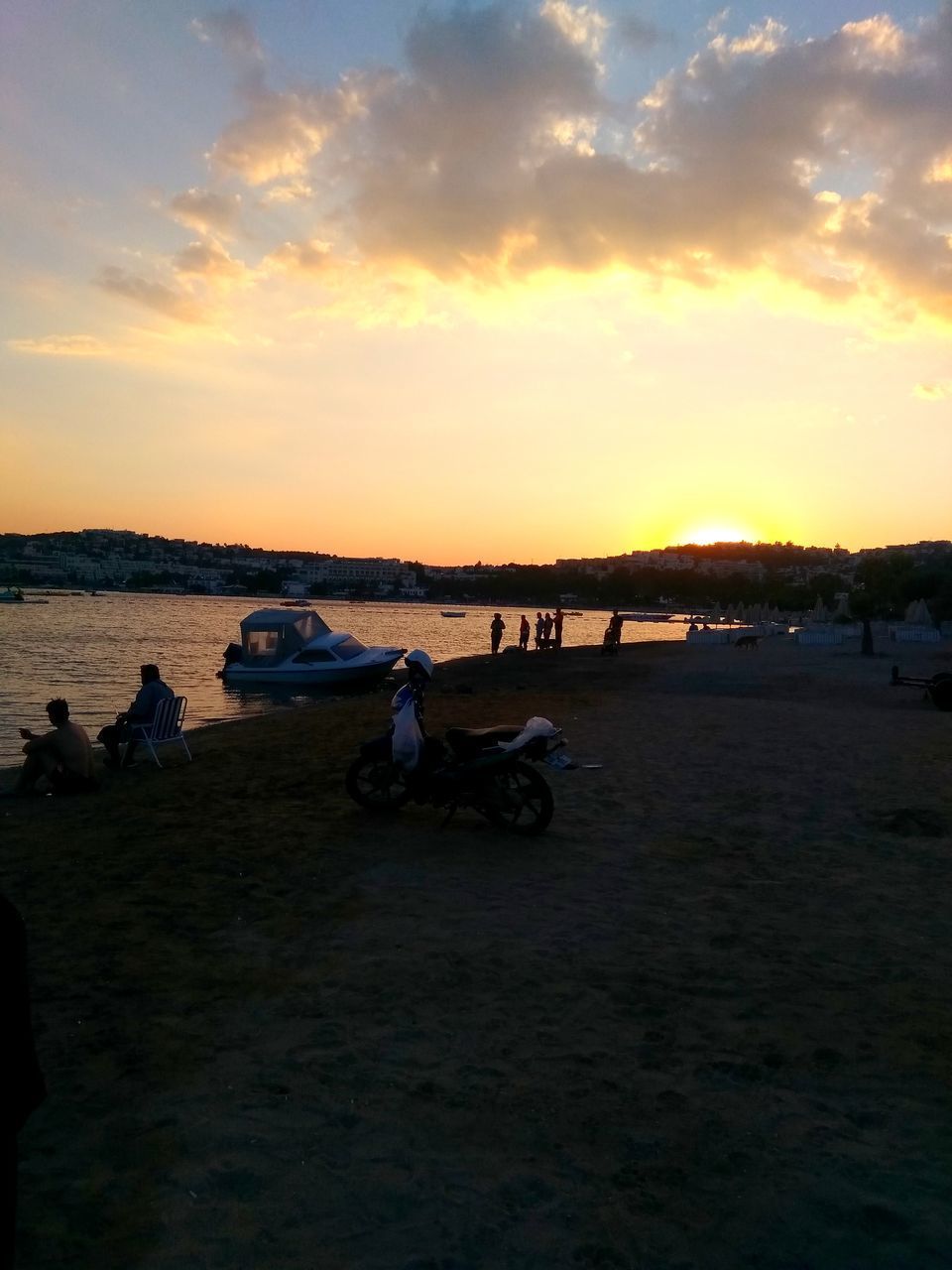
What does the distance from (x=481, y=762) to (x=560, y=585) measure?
192m

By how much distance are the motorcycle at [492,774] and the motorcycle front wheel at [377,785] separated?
0.40 metres

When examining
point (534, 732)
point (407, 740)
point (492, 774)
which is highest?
point (534, 732)

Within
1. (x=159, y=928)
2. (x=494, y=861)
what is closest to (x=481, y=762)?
(x=494, y=861)

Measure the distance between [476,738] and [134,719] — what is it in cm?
621

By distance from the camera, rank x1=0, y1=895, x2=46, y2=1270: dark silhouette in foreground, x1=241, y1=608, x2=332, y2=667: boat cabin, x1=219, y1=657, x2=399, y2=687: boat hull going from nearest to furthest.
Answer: x1=0, y1=895, x2=46, y2=1270: dark silhouette in foreground, x1=219, y1=657, x2=399, y2=687: boat hull, x1=241, y1=608, x2=332, y2=667: boat cabin

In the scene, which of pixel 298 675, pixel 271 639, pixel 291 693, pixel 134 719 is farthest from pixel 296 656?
pixel 134 719

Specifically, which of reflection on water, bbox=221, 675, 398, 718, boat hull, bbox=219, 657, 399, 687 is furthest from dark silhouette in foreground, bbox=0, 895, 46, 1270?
boat hull, bbox=219, 657, 399, 687

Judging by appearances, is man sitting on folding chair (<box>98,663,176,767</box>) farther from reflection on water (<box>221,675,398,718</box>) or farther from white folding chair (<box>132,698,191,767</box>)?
reflection on water (<box>221,675,398,718</box>)

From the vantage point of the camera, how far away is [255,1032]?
445 centimetres

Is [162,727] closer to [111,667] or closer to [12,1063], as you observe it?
[12,1063]

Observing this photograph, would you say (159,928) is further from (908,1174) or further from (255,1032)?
(908,1174)

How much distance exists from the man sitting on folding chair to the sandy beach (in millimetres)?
2778

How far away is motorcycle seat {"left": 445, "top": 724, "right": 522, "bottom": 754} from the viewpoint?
844 cm

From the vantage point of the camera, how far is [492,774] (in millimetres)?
8469
